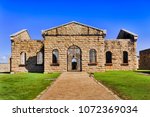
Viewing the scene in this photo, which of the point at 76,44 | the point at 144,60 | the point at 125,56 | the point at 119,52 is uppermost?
the point at 76,44

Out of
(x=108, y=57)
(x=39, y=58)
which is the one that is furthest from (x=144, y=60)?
(x=39, y=58)

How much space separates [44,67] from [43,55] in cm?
272

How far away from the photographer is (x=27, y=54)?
38938mm

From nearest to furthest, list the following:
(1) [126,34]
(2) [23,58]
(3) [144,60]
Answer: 1. (2) [23,58]
2. (1) [126,34]
3. (3) [144,60]

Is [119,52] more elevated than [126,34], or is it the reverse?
[126,34]

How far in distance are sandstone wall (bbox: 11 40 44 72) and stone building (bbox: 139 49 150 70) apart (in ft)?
44.2

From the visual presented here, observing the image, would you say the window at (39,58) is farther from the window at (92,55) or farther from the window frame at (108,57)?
the window frame at (108,57)

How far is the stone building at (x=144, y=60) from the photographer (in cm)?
4297

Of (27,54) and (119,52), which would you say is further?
(119,52)

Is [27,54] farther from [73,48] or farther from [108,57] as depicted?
[108,57]

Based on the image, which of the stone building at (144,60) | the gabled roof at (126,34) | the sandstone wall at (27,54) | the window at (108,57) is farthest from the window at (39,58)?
the stone building at (144,60)

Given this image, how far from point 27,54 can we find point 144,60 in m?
15.4

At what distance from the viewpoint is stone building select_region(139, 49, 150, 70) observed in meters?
43.0

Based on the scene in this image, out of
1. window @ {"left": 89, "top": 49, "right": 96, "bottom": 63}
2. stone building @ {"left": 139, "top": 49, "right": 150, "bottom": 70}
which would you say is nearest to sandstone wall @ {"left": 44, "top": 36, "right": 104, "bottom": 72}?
window @ {"left": 89, "top": 49, "right": 96, "bottom": 63}
